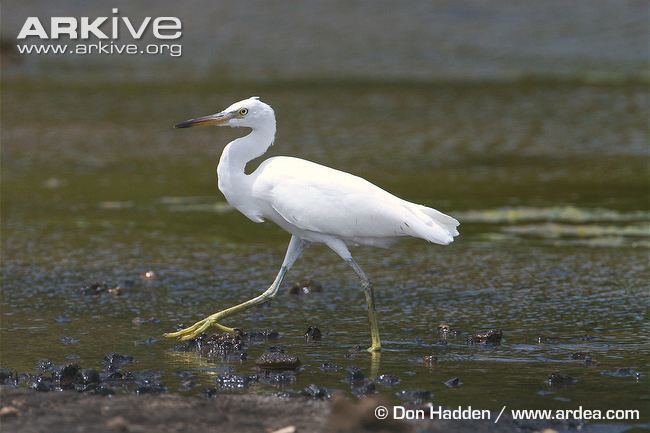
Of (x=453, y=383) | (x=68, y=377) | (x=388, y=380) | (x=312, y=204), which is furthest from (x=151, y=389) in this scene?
(x=312, y=204)

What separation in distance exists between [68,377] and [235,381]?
0.92m

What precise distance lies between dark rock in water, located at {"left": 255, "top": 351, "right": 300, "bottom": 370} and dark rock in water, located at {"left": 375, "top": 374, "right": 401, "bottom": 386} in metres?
0.52

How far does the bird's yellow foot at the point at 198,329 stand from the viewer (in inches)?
307

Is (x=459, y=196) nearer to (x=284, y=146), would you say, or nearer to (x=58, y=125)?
(x=284, y=146)

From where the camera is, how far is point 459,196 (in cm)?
1361

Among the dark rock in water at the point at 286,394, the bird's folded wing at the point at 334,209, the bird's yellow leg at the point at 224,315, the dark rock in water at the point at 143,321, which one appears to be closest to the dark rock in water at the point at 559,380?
the dark rock in water at the point at 286,394

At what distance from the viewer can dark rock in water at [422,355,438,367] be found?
23.4 ft

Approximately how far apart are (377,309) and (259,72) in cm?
1753

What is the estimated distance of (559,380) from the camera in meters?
6.66

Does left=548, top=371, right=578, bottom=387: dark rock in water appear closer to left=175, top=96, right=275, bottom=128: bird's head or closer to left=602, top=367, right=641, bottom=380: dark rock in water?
left=602, top=367, right=641, bottom=380: dark rock in water

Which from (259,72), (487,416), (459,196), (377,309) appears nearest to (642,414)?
(487,416)

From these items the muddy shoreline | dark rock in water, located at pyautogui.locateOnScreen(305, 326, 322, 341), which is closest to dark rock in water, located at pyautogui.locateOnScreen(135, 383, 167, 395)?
the muddy shoreline

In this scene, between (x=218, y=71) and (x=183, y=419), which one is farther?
(x=218, y=71)

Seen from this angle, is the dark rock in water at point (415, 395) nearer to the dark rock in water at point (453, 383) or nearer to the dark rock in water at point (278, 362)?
the dark rock in water at point (453, 383)
